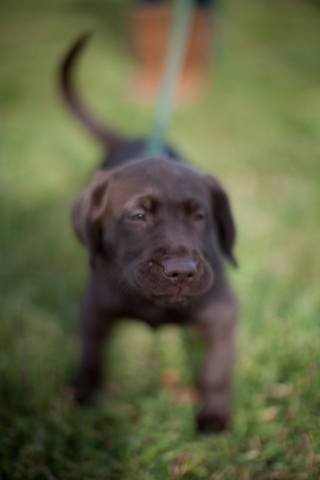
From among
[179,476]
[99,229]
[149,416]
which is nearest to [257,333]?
[149,416]

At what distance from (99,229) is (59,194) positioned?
7.94ft

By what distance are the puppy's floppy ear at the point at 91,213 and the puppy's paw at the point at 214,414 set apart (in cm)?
97

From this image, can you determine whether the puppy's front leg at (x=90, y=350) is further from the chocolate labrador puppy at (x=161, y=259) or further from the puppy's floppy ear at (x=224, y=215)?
the puppy's floppy ear at (x=224, y=215)

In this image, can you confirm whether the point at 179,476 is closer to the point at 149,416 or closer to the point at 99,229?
the point at 149,416

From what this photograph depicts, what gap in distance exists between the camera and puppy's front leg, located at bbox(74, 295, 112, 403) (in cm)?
245

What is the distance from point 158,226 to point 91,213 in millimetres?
404

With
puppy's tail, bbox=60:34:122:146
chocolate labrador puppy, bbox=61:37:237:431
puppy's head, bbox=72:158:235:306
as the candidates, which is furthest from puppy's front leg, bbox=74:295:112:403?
puppy's tail, bbox=60:34:122:146

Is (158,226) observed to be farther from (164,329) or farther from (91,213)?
(164,329)

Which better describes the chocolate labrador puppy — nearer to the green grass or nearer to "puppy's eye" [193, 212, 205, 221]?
"puppy's eye" [193, 212, 205, 221]

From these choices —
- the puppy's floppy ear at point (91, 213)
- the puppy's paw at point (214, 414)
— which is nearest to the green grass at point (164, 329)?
the puppy's paw at point (214, 414)

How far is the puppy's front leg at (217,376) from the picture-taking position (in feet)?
7.72

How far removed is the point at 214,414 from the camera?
2.42 m

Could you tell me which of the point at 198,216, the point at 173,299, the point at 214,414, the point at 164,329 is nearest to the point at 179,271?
the point at 173,299

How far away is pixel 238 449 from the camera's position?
2268 millimetres
